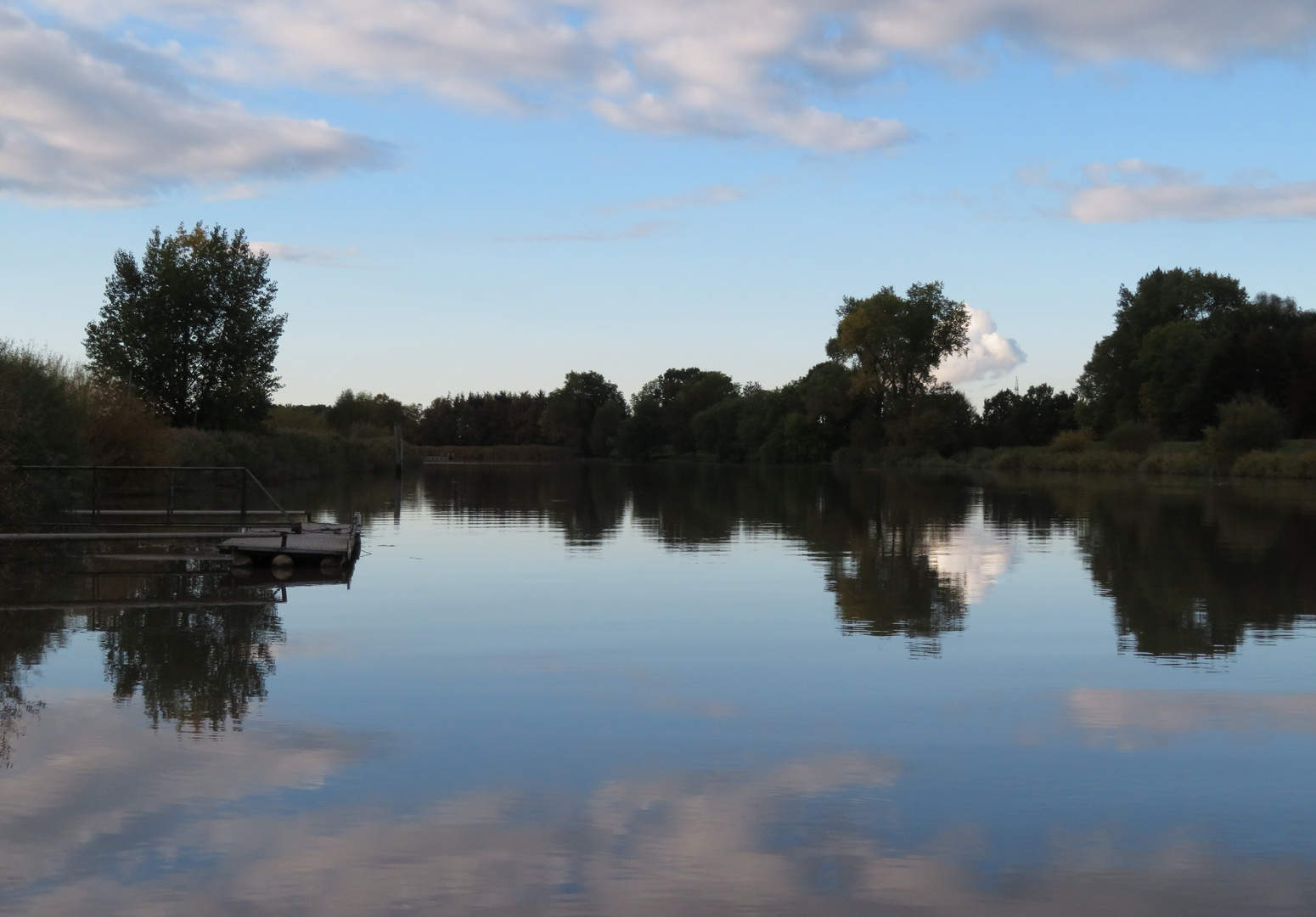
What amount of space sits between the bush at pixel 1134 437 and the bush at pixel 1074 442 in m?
5.02

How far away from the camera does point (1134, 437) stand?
69938mm

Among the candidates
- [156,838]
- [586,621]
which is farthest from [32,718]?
[586,621]

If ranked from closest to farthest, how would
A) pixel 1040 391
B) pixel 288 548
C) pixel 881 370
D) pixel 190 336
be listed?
pixel 288 548 < pixel 190 336 < pixel 881 370 < pixel 1040 391

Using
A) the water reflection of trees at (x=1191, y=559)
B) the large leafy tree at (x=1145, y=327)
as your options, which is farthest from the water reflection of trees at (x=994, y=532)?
the large leafy tree at (x=1145, y=327)

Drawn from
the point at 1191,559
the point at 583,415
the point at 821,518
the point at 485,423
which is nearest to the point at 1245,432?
the point at 821,518

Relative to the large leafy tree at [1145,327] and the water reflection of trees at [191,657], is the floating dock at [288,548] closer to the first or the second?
→ the water reflection of trees at [191,657]

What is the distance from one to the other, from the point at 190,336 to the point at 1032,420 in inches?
2546

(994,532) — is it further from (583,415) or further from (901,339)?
(583,415)

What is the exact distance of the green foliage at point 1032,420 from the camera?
9356 centimetres

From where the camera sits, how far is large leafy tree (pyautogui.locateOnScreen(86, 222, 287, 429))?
4772cm

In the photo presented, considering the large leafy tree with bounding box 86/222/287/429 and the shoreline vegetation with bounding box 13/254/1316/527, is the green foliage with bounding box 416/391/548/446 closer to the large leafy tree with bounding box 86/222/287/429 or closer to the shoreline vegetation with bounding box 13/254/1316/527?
the shoreline vegetation with bounding box 13/254/1316/527

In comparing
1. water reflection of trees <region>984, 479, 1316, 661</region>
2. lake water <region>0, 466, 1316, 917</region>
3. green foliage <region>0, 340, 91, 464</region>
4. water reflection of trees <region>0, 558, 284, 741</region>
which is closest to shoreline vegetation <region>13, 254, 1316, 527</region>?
green foliage <region>0, 340, 91, 464</region>

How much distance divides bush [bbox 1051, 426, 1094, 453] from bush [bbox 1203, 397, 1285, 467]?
14.7 m

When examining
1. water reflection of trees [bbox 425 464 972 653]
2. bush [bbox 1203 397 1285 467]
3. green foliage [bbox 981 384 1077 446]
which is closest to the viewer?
water reflection of trees [bbox 425 464 972 653]
